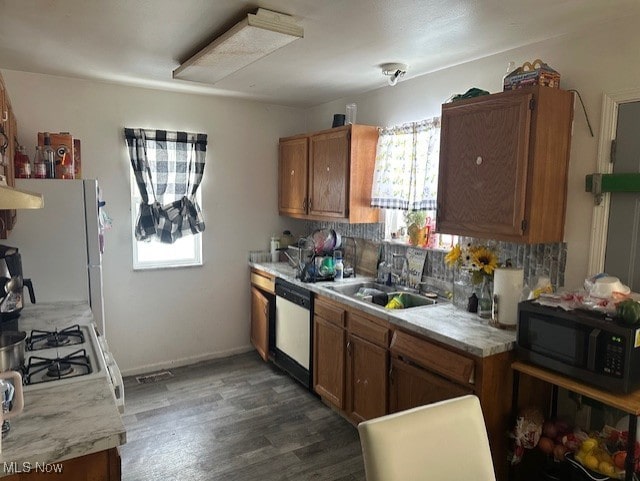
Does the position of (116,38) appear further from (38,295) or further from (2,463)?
(2,463)

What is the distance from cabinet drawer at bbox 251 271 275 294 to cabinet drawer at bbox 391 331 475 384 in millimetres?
1581

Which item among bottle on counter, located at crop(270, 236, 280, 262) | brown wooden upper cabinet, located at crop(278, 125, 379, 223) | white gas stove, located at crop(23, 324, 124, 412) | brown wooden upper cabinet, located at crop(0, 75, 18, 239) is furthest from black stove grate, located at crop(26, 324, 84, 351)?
bottle on counter, located at crop(270, 236, 280, 262)

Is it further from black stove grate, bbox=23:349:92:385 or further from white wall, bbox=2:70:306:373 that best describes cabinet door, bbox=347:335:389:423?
white wall, bbox=2:70:306:373

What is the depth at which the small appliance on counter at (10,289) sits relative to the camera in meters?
2.04

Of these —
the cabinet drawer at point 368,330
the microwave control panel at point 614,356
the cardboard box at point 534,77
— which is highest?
the cardboard box at point 534,77

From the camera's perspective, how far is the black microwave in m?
1.63

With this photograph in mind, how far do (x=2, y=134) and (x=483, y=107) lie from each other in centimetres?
237

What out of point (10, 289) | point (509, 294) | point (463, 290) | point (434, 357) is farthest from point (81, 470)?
point (463, 290)

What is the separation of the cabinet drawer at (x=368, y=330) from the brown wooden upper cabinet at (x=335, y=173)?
86 centimetres

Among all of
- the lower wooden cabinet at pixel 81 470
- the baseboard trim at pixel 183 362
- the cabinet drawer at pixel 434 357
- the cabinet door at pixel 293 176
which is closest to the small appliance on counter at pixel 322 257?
the cabinet door at pixel 293 176

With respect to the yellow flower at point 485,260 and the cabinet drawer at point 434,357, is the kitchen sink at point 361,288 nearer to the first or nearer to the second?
the cabinet drawer at point 434,357

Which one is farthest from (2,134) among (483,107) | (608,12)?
(608,12)

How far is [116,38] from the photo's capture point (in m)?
2.39

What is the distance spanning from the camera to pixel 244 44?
2.23 m
